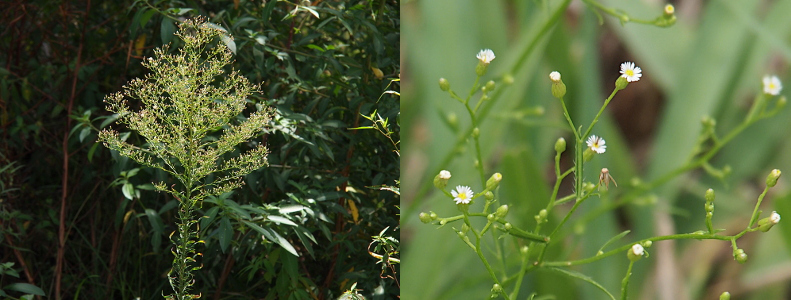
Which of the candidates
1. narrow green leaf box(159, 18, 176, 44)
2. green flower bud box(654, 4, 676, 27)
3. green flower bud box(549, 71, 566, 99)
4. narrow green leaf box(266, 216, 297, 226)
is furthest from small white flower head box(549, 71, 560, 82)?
narrow green leaf box(159, 18, 176, 44)

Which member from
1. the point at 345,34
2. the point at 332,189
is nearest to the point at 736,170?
the point at 332,189

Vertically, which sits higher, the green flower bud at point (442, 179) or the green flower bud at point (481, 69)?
the green flower bud at point (481, 69)

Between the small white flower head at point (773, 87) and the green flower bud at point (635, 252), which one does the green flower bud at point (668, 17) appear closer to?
the small white flower head at point (773, 87)

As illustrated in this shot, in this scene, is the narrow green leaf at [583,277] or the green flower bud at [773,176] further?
the narrow green leaf at [583,277]

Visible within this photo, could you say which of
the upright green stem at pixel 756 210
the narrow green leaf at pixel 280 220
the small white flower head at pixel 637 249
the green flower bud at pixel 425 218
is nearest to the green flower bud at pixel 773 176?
the upright green stem at pixel 756 210

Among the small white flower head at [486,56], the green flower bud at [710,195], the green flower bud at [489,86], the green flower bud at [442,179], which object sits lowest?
the green flower bud at [442,179]

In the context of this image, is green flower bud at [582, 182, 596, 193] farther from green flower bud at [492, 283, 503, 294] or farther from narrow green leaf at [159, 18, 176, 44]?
narrow green leaf at [159, 18, 176, 44]

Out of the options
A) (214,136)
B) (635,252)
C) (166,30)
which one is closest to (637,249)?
(635,252)
